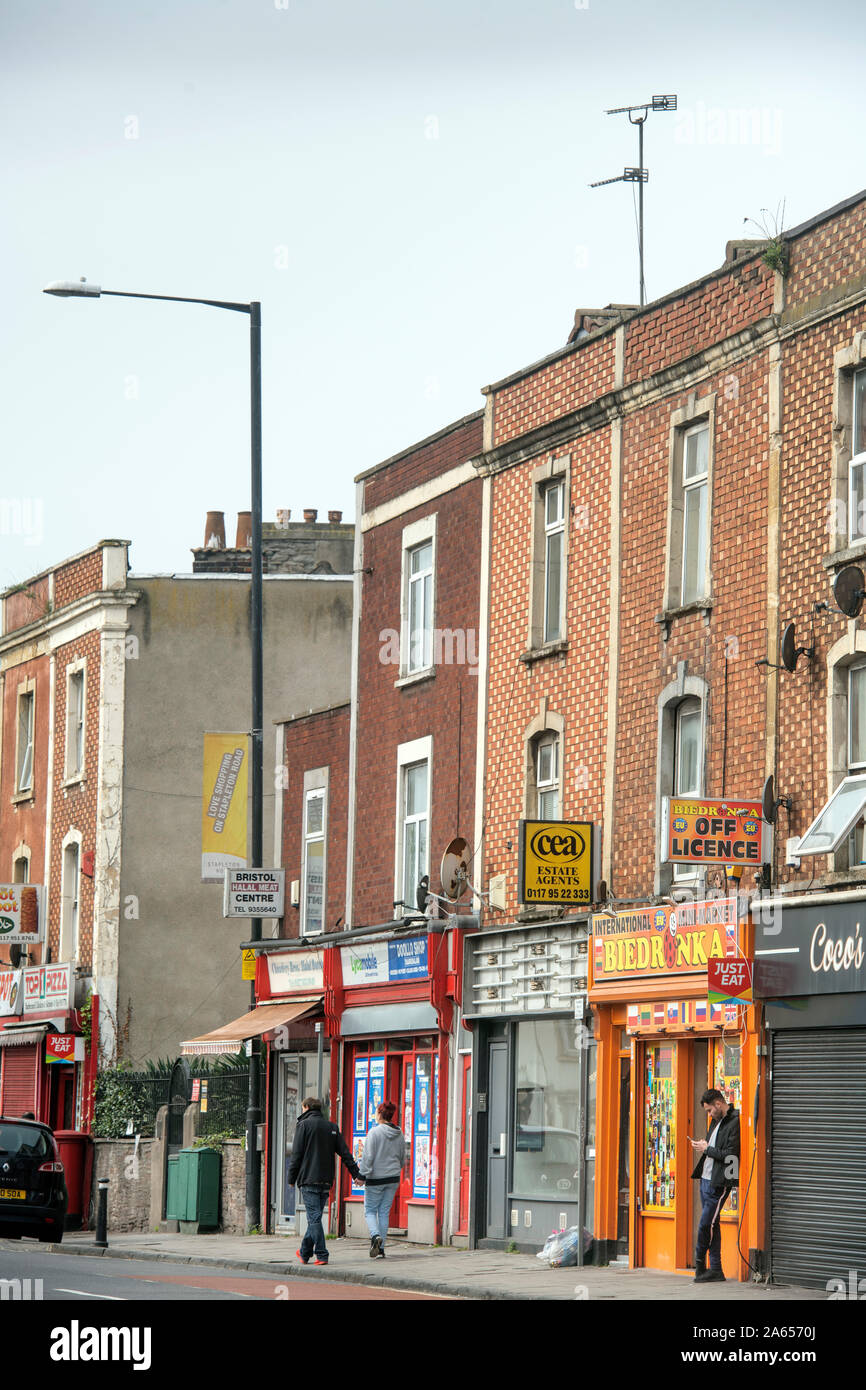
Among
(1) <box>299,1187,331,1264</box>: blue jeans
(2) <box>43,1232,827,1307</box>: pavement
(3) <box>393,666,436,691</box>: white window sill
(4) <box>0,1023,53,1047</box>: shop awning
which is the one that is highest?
(3) <box>393,666,436,691</box>: white window sill

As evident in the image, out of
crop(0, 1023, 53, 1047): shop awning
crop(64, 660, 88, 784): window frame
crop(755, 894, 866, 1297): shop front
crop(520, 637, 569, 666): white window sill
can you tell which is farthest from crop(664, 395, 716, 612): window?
crop(0, 1023, 53, 1047): shop awning

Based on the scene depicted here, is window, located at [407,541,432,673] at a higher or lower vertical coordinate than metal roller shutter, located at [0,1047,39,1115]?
higher

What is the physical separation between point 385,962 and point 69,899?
44.5ft

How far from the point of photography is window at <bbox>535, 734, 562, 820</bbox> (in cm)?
2567

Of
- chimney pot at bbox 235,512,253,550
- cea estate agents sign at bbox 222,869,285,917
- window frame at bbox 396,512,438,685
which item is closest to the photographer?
window frame at bbox 396,512,438,685

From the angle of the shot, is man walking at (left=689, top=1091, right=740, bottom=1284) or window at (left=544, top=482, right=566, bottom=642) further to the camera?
window at (left=544, top=482, right=566, bottom=642)

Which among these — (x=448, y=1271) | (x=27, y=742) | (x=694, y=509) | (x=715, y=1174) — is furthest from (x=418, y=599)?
(x=27, y=742)

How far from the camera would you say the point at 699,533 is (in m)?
23.1

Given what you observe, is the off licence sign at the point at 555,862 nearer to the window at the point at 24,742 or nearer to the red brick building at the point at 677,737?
the red brick building at the point at 677,737

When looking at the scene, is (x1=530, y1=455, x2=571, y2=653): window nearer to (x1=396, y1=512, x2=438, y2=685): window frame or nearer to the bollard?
(x1=396, y1=512, x2=438, y2=685): window frame

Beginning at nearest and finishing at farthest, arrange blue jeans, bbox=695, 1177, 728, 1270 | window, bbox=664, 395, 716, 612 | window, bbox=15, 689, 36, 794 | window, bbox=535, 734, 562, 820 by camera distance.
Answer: blue jeans, bbox=695, 1177, 728, 1270
window, bbox=664, 395, 716, 612
window, bbox=535, 734, 562, 820
window, bbox=15, 689, 36, 794

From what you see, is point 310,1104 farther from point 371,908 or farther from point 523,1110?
point 371,908

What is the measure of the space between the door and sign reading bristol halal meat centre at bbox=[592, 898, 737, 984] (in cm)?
284

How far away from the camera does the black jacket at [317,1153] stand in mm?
23094
